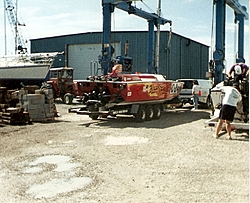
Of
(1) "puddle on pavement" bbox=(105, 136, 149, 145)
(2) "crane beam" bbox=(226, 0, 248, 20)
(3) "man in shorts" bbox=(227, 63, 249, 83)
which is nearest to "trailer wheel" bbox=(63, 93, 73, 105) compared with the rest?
(2) "crane beam" bbox=(226, 0, 248, 20)

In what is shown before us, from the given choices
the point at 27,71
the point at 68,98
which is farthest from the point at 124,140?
the point at 27,71

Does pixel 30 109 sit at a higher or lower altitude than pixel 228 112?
lower

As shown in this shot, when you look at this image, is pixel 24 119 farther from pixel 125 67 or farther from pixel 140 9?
pixel 140 9

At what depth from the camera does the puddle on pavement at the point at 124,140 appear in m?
9.52

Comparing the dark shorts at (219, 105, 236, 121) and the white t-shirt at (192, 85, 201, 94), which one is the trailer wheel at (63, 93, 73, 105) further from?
the dark shorts at (219, 105, 236, 121)

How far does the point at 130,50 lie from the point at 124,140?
2638cm

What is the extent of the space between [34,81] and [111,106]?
42.5 feet

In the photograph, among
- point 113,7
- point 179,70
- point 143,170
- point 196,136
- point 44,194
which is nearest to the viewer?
point 44,194

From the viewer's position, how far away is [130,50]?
117 ft

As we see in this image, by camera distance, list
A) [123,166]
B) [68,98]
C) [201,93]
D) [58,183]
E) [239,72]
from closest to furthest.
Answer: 1. [58,183]
2. [123,166]
3. [239,72]
4. [201,93]
5. [68,98]

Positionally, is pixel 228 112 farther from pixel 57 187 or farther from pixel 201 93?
pixel 201 93

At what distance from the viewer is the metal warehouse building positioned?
34594 mm

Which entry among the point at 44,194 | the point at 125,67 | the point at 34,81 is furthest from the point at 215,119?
the point at 34,81

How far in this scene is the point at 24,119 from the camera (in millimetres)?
13734
